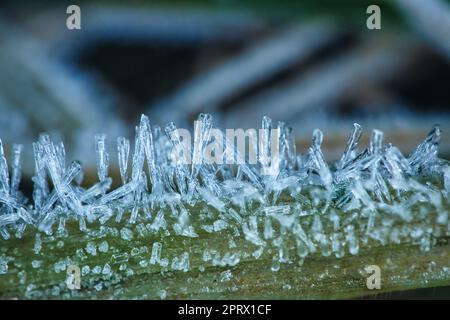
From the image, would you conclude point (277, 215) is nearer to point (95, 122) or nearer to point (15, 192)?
point (15, 192)

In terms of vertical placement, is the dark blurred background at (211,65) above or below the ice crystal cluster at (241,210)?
above

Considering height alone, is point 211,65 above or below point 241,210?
above

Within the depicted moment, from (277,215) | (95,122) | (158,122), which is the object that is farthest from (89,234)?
(158,122)

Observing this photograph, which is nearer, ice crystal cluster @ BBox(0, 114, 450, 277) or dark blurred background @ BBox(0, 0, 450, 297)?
ice crystal cluster @ BBox(0, 114, 450, 277)

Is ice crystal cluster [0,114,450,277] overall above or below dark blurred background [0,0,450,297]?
below

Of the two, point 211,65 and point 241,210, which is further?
point 211,65
